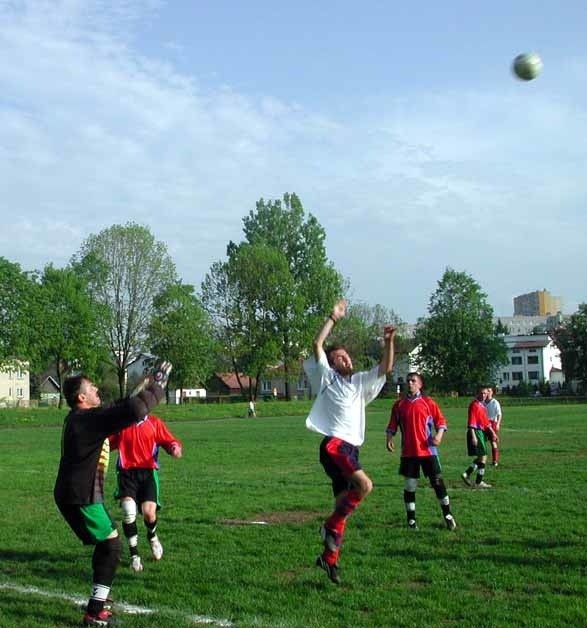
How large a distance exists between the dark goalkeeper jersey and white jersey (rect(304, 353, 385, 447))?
192 cm

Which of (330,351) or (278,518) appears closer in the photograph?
(330,351)

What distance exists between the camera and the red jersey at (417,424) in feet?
35.0

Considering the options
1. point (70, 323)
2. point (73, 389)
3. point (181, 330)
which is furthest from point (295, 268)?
point (73, 389)

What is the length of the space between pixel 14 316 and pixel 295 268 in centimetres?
2437

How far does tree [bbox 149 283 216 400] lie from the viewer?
233 feet

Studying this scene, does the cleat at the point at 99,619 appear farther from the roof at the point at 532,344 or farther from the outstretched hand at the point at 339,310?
the roof at the point at 532,344

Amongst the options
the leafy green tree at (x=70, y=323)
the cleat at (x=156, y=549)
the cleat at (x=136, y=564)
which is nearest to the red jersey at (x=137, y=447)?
the cleat at (x=156, y=549)

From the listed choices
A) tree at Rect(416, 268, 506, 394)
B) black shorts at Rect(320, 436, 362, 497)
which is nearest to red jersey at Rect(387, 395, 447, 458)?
black shorts at Rect(320, 436, 362, 497)

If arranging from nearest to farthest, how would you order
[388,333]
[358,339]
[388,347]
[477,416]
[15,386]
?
[388,333] < [388,347] < [477,416] < [358,339] < [15,386]

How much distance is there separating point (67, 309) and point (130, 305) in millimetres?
5923

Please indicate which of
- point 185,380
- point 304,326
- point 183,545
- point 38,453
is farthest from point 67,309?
point 183,545

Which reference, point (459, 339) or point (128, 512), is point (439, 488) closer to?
point (128, 512)

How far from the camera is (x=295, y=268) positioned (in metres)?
73.2

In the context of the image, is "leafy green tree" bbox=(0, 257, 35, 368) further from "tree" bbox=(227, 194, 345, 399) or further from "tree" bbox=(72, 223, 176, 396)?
"tree" bbox=(227, 194, 345, 399)
